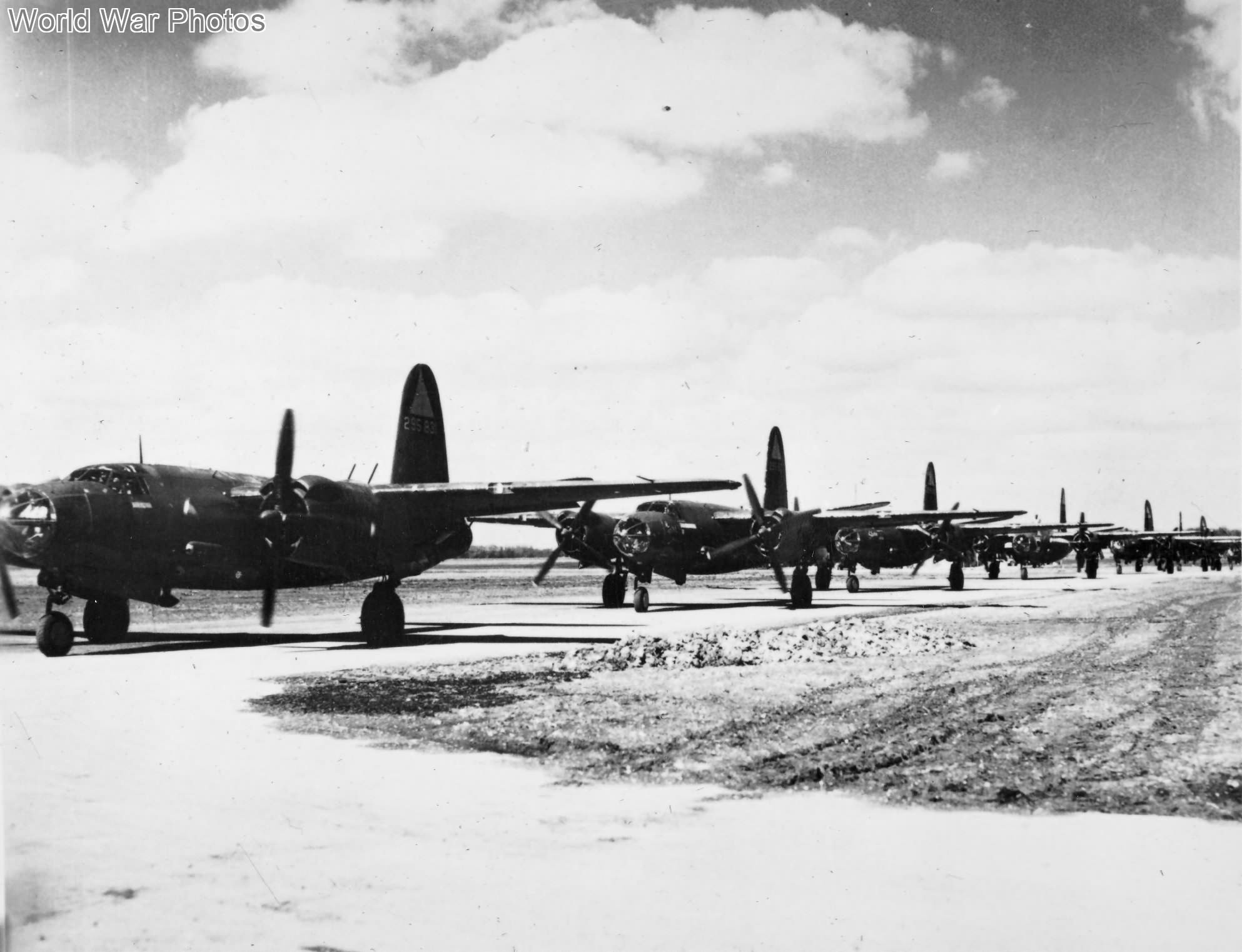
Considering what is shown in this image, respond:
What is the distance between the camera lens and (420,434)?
24062 millimetres

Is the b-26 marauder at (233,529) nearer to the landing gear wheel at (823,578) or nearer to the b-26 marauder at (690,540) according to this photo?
the b-26 marauder at (690,540)

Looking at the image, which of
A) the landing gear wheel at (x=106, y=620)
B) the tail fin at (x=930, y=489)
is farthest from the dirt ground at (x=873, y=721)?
the tail fin at (x=930, y=489)

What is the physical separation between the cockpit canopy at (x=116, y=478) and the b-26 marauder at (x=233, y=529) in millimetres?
20

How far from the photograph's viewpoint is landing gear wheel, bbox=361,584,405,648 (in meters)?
19.1

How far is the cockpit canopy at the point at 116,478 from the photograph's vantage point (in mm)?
Answer: 17172

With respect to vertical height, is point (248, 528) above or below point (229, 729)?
above

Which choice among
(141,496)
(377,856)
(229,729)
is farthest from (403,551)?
(377,856)

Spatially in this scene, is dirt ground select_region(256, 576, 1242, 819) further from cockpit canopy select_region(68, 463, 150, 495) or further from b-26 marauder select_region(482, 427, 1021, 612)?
b-26 marauder select_region(482, 427, 1021, 612)

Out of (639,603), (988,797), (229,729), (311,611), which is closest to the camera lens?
(988,797)

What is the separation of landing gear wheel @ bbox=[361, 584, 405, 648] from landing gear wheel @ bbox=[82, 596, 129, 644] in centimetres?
471

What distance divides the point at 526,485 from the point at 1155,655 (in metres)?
11.2

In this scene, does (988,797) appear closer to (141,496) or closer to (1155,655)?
(1155,655)

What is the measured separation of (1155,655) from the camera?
55.5ft

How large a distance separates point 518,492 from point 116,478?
6.92 m
